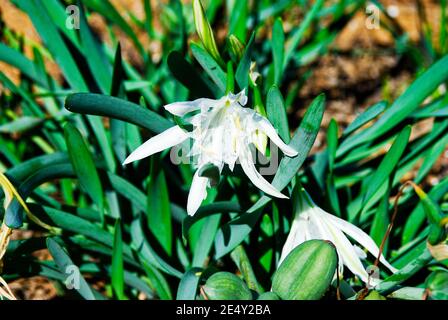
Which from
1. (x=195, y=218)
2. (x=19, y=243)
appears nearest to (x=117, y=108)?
(x=195, y=218)

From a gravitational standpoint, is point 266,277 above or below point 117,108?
below

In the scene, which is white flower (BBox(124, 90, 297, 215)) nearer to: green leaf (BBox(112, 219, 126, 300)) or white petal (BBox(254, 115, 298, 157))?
white petal (BBox(254, 115, 298, 157))

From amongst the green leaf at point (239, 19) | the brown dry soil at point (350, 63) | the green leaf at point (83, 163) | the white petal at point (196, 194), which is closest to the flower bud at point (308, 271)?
the white petal at point (196, 194)

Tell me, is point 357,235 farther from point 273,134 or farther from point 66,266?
point 66,266

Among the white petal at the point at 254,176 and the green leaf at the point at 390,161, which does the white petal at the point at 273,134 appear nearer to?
the white petal at the point at 254,176

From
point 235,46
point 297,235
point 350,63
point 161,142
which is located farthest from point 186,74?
point 350,63

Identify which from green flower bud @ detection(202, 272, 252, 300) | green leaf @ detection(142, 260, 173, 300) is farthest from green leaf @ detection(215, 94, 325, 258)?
green leaf @ detection(142, 260, 173, 300)

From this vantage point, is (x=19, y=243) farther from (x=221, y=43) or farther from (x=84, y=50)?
(x=221, y=43)

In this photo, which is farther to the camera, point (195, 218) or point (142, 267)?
point (142, 267)
